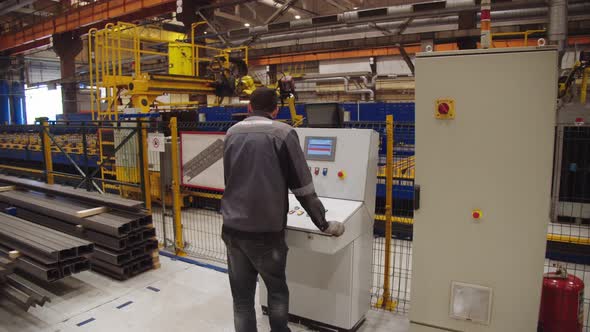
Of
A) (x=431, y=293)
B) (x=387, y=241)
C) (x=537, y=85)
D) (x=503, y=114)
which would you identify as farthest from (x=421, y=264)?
(x=537, y=85)

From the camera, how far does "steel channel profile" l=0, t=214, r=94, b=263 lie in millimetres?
3535

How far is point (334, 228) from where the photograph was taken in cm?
247

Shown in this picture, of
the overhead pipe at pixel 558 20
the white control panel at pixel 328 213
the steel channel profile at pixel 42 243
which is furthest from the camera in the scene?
the overhead pipe at pixel 558 20

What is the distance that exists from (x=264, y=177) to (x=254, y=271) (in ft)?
2.13

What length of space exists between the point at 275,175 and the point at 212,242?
11.6 feet

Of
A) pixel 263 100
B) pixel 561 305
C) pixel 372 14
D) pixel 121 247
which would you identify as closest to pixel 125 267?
pixel 121 247

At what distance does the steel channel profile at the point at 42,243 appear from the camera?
3.54 meters

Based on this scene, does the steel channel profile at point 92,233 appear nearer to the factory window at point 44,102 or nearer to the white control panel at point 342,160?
the white control panel at point 342,160

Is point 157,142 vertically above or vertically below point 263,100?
below

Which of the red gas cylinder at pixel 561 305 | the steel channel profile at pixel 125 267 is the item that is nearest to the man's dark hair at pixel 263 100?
the red gas cylinder at pixel 561 305

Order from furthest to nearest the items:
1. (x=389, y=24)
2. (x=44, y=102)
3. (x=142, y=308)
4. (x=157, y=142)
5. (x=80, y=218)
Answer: (x=44, y=102) < (x=389, y=24) < (x=157, y=142) < (x=80, y=218) < (x=142, y=308)

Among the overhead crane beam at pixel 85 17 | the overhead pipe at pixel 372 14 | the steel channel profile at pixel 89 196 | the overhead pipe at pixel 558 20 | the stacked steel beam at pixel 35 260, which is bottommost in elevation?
the stacked steel beam at pixel 35 260

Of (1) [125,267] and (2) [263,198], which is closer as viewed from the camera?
(2) [263,198]

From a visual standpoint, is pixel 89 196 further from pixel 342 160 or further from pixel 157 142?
pixel 342 160
